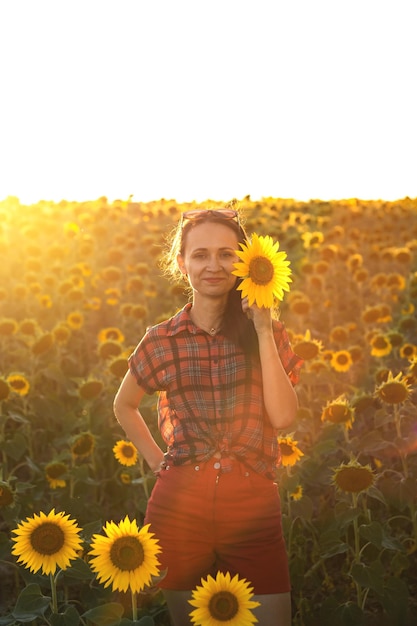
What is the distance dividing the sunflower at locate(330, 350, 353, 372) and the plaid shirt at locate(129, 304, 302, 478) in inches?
109

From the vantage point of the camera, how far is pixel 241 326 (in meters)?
3.28

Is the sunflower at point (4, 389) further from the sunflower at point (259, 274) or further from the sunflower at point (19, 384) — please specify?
the sunflower at point (259, 274)

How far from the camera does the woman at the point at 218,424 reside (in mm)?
3141

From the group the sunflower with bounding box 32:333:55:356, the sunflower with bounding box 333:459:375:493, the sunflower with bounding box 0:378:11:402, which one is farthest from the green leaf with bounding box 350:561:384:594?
the sunflower with bounding box 32:333:55:356

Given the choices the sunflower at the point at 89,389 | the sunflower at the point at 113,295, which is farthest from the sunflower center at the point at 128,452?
the sunflower at the point at 113,295

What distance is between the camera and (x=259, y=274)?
10.2 feet

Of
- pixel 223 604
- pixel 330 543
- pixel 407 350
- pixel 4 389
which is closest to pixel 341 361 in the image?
pixel 407 350

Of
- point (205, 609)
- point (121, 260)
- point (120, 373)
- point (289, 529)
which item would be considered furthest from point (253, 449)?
point (121, 260)

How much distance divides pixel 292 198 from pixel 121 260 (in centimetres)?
1627

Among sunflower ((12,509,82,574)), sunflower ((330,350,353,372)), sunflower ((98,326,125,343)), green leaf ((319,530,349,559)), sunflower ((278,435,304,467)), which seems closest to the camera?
sunflower ((12,509,82,574))

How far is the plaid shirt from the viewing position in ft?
10.6

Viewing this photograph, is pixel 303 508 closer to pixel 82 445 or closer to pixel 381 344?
pixel 82 445

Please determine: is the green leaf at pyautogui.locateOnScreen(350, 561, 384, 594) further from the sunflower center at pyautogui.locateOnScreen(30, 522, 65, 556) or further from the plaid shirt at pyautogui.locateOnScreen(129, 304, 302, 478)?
the sunflower center at pyautogui.locateOnScreen(30, 522, 65, 556)

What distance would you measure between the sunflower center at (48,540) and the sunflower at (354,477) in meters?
1.16
